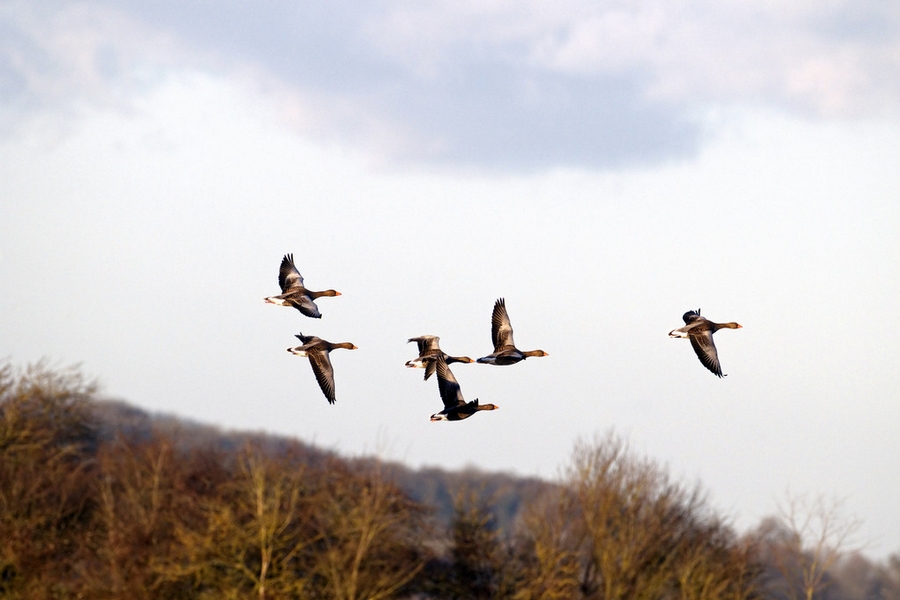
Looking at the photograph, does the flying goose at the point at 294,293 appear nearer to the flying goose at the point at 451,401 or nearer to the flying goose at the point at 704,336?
the flying goose at the point at 451,401

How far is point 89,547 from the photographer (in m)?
56.9

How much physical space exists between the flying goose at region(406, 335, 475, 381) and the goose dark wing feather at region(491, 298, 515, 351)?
2.68 feet

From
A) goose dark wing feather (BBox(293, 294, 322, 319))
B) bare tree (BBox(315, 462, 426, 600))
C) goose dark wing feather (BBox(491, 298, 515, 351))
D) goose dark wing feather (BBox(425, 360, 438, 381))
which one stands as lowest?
bare tree (BBox(315, 462, 426, 600))

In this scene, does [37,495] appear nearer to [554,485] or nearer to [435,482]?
[554,485]

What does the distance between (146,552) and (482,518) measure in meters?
17.1

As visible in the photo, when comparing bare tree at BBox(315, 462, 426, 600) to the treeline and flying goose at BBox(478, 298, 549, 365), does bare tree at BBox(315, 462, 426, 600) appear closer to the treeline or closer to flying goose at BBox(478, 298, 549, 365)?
the treeline

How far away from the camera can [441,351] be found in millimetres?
26594

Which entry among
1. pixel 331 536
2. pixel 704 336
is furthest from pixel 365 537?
pixel 704 336

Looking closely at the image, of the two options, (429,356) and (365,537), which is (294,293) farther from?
(365,537)

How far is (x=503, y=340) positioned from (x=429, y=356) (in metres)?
2.31

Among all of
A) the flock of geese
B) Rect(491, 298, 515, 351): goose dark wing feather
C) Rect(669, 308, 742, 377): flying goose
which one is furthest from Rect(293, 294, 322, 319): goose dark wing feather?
Rect(669, 308, 742, 377): flying goose

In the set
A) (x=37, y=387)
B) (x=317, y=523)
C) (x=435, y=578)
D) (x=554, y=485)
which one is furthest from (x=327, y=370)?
(x=37, y=387)

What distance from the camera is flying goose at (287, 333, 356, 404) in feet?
78.1

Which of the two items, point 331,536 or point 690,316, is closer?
point 690,316
